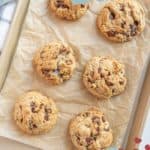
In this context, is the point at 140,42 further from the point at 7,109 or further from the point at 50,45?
the point at 7,109

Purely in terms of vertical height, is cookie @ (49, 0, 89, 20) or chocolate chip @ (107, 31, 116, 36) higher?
cookie @ (49, 0, 89, 20)

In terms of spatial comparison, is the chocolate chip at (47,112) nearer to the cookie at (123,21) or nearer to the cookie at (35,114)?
the cookie at (35,114)

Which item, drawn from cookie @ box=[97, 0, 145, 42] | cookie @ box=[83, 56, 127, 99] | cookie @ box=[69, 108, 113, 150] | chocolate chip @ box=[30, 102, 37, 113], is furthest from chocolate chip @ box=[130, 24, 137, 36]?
chocolate chip @ box=[30, 102, 37, 113]

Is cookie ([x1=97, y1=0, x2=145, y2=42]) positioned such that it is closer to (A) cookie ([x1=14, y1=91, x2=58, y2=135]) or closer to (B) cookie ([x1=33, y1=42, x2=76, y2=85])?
(B) cookie ([x1=33, y1=42, x2=76, y2=85])

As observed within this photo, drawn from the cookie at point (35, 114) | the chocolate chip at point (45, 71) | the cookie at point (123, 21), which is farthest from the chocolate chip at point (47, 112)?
the cookie at point (123, 21)

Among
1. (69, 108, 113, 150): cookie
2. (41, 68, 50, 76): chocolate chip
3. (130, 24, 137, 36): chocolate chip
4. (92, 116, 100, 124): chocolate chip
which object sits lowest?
(69, 108, 113, 150): cookie

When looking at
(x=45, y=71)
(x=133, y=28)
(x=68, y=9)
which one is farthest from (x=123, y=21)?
(x=45, y=71)

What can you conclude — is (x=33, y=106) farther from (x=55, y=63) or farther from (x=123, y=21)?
(x=123, y=21)
